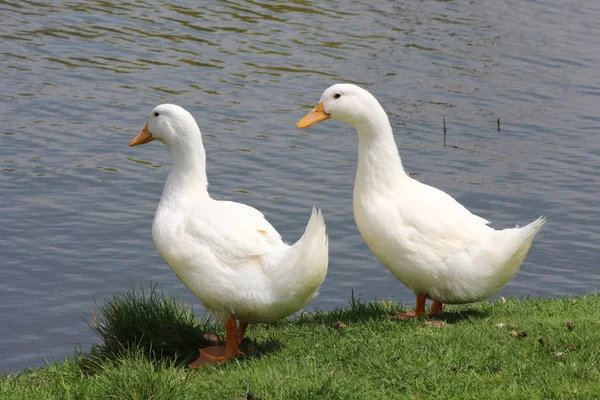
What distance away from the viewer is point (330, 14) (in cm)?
2388

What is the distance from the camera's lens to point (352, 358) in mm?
7109

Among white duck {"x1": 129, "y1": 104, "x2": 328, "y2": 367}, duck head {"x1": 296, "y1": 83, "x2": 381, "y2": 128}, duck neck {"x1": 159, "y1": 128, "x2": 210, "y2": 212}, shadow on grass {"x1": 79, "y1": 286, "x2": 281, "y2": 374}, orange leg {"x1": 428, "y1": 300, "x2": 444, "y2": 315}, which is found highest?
duck head {"x1": 296, "y1": 83, "x2": 381, "y2": 128}

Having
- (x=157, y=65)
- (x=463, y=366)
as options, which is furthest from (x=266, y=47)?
(x=463, y=366)

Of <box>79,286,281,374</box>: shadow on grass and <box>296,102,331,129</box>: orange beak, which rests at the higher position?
<box>296,102,331,129</box>: orange beak

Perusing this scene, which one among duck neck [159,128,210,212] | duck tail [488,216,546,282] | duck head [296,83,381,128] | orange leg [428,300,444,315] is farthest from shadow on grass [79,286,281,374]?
duck head [296,83,381,128]

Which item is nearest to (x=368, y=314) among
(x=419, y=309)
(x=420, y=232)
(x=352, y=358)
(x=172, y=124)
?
(x=419, y=309)

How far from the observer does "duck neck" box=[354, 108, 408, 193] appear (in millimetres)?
8531

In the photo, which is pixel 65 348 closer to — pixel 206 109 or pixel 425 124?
pixel 206 109

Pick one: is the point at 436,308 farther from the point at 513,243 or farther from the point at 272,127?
the point at 272,127

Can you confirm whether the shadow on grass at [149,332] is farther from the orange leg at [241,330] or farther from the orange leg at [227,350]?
the orange leg at [227,350]

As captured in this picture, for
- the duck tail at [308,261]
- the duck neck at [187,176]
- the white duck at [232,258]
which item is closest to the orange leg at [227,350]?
the white duck at [232,258]

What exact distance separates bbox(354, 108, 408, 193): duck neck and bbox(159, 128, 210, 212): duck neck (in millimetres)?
1348

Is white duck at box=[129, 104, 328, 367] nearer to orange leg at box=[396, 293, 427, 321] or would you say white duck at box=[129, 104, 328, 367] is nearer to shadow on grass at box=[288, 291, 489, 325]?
shadow on grass at box=[288, 291, 489, 325]

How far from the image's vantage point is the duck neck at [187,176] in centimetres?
820
